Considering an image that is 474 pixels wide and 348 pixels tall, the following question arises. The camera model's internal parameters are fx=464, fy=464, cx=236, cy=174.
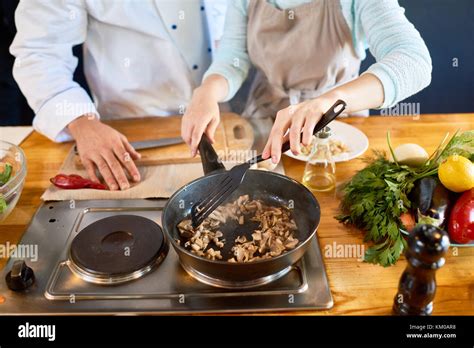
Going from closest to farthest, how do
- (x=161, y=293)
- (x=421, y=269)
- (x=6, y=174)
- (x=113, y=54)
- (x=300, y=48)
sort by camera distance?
(x=421, y=269), (x=161, y=293), (x=6, y=174), (x=300, y=48), (x=113, y=54)

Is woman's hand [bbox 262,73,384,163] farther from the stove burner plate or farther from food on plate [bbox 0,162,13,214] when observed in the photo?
food on plate [bbox 0,162,13,214]

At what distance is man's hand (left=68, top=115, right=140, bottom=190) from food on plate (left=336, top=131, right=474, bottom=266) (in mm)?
507

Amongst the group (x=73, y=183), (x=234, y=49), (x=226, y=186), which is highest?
(x=234, y=49)

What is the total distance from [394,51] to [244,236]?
21.6 inches

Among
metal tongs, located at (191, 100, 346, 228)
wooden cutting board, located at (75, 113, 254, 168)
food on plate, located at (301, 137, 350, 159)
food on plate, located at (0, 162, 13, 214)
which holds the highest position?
metal tongs, located at (191, 100, 346, 228)

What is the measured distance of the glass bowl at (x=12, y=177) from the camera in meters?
0.95

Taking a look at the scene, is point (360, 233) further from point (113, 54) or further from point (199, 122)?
point (113, 54)

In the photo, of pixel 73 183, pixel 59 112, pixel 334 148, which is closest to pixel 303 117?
pixel 334 148

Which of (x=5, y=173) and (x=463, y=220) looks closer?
(x=463, y=220)

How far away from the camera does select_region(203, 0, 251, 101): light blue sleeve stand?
4.23 feet

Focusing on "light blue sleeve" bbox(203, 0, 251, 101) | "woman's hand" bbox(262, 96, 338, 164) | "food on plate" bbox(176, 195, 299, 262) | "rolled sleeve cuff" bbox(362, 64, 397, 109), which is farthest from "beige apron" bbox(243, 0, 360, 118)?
"food on plate" bbox(176, 195, 299, 262)

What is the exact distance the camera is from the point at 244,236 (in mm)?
872
